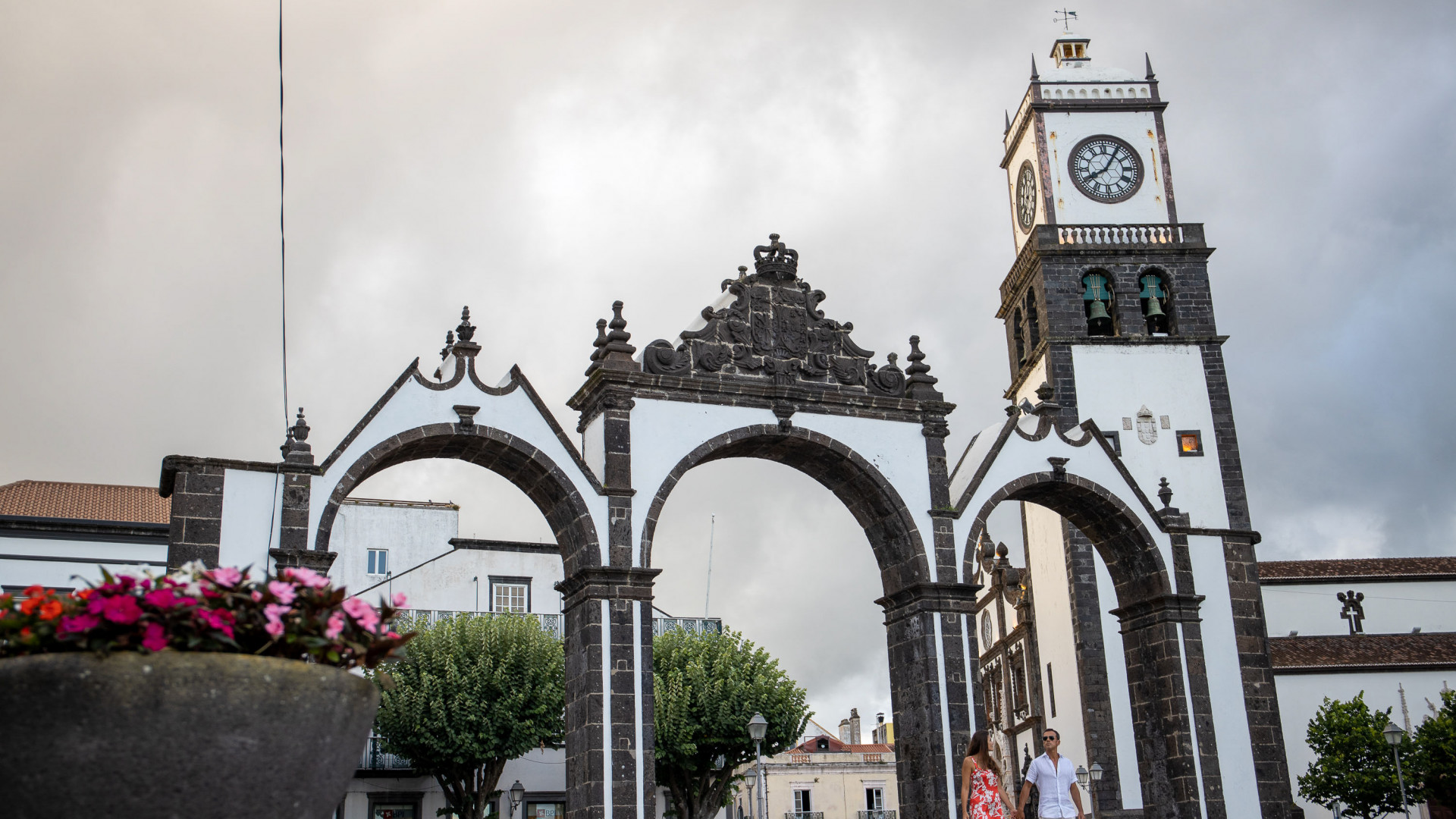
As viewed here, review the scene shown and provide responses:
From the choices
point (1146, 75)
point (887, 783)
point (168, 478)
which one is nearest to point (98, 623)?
point (168, 478)

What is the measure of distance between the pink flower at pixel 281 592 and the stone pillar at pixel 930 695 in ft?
41.8

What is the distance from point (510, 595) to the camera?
104 feet

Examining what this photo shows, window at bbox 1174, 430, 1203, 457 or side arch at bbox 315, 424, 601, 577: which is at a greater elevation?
window at bbox 1174, 430, 1203, 457

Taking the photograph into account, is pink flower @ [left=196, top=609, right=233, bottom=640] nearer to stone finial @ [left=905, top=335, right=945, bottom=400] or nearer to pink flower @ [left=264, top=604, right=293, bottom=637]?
pink flower @ [left=264, top=604, right=293, bottom=637]

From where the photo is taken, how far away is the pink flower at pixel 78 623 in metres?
4.03

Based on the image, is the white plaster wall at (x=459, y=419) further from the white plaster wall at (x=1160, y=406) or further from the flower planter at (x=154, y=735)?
the white plaster wall at (x=1160, y=406)

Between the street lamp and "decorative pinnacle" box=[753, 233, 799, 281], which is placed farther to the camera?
the street lamp

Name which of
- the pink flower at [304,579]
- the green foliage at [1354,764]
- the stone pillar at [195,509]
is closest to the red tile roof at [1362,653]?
the green foliage at [1354,764]

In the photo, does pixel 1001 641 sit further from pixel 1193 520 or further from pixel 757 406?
pixel 757 406

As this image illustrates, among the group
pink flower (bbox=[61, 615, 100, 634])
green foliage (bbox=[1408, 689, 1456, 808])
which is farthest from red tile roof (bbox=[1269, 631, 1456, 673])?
pink flower (bbox=[61, 615, 100, 634])

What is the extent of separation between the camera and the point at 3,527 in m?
24.5

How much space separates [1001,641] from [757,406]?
2022 centimetres

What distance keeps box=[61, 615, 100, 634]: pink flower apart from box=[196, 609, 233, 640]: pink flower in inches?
12.1

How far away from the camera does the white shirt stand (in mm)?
9836
